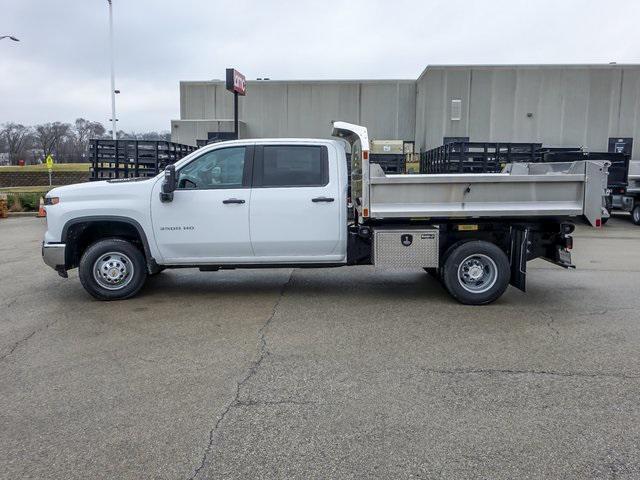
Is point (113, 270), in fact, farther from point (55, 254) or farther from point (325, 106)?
point (325, 106)

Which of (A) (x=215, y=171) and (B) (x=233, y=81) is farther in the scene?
(B) (x=233, y=81)

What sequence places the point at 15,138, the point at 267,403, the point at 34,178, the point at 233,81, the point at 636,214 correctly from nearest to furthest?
the point at 267,403 → the point at 233,81 → the point at 636,214 → the point at 34,178 → the point at 15,138

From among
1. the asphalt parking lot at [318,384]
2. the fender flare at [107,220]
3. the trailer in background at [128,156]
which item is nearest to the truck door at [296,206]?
the asphalt parking lot at [318,384]

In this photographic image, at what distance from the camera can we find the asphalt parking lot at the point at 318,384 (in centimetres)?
346

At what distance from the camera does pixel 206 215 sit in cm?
722

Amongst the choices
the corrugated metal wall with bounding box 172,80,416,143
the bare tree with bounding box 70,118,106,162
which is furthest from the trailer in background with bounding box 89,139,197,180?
the bare tree with bounding box 70,118,106,162

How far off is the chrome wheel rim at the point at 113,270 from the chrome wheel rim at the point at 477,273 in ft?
13.8

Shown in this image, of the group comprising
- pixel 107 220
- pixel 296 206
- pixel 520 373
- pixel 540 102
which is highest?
pixel 540 102

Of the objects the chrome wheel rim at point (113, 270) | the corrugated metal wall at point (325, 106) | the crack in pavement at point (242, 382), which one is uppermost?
the corrugated metal wall at point (325, 106)

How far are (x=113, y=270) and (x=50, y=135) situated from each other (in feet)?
300

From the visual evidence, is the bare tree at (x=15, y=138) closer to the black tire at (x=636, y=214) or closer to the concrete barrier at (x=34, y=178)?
the concrete barrier at (x=34, y=178)

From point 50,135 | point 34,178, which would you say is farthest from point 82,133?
point 34,178

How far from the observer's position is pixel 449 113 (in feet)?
104

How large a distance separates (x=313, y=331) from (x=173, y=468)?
2.87 meters
